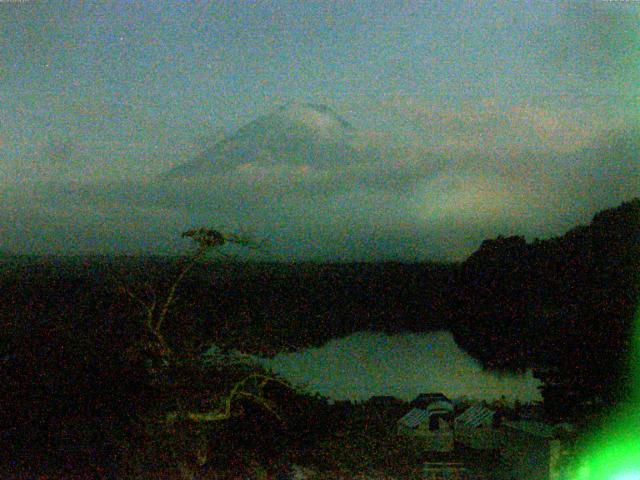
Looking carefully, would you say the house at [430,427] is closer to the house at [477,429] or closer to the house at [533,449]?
the house at [477,429]

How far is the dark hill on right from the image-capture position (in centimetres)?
370

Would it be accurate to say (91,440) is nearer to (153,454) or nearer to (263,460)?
(153,454)

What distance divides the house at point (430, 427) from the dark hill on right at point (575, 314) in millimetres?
1116

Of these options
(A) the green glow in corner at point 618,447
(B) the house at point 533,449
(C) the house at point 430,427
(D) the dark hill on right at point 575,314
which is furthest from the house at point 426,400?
(A) the green glow in corner at point 618,447

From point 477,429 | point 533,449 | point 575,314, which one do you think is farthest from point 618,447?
point 477,429

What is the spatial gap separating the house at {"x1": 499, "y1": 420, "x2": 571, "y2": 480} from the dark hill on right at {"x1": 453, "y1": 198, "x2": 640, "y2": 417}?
0.75 ft

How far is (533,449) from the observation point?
4.26 m

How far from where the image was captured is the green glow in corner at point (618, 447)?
3.24m

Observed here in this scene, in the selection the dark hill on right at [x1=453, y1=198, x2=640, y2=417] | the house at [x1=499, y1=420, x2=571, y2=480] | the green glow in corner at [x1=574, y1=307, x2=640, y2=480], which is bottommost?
the house at [x1=499, y1=420, x2=571, y2=480]

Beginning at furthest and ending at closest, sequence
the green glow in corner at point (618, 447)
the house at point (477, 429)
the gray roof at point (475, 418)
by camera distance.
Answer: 1. the gray roof at point (475, 418)
2. the house at point (477, 429)
3. the green glow in corner at point (618, 447)

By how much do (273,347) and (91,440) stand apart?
1.50 m

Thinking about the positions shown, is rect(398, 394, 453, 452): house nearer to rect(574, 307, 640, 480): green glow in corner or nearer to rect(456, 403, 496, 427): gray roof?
rect(456, 403, 496, 427): gray roof

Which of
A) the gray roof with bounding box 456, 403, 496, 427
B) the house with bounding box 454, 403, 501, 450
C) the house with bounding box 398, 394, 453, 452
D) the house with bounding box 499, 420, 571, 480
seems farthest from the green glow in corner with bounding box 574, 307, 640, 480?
the gray roof with bounding box 456, 403, 496, 427

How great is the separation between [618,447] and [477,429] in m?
2.79
